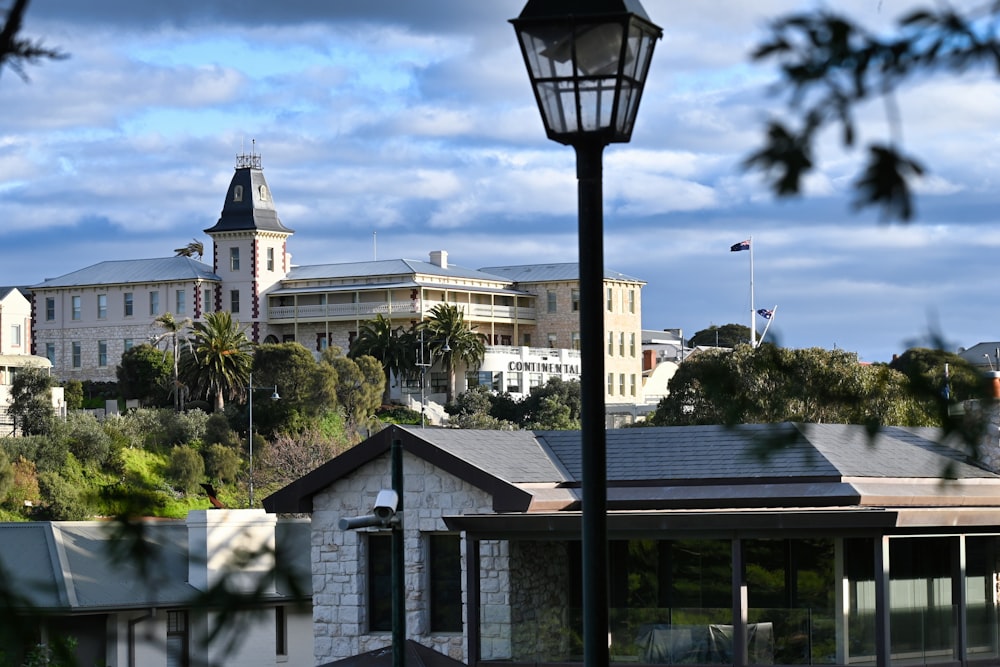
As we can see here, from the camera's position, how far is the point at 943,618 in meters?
20.7

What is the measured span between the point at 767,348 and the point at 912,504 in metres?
17.9

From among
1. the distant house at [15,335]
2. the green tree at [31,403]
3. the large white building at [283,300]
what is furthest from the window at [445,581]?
the large white building at [283,300]

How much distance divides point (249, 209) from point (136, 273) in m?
8.51

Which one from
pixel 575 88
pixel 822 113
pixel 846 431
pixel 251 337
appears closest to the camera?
pixel 822 113

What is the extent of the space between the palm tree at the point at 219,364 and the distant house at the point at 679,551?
5586 cm

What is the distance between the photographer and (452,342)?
9188 cm

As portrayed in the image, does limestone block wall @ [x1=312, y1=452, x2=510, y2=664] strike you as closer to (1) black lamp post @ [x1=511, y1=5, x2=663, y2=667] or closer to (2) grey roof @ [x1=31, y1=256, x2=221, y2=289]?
(1) black lamp post @ [x1=511, y1=5, x2=663, y2=667]

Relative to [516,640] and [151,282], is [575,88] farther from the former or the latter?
[151,282]

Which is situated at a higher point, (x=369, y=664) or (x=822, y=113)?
(x=822, y=113)

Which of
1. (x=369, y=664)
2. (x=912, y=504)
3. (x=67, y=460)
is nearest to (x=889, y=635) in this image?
(x=912, y=504)

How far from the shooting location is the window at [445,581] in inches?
898

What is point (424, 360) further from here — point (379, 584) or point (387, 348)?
point (379, 584)

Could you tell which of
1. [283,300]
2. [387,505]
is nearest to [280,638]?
[387,505]

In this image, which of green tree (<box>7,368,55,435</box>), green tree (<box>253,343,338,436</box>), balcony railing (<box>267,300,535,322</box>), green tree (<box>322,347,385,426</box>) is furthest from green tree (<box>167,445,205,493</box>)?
balcony railing (<box>267,300,535,322</box>)
